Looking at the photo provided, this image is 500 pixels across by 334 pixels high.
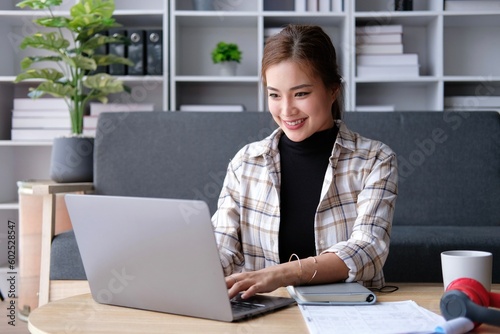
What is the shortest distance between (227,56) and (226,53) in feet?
0.05

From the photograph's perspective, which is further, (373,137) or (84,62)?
(84,62)

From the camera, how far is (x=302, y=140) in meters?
1.57

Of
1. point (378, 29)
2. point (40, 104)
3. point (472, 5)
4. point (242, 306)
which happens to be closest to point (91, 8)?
point (40, 104)

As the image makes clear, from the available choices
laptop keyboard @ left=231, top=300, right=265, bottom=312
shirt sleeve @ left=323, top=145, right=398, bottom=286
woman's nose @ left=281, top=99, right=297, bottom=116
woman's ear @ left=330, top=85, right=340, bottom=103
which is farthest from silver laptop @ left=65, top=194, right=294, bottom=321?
woman's ear @ left=330, top=85, right=340, bottom=103

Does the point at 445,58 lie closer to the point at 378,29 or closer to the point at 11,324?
the point at 378,29

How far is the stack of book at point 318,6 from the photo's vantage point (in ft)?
11.3

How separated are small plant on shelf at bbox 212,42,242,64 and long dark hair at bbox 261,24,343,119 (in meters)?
1.87

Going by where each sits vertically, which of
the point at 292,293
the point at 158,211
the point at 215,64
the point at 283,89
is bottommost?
the point at 292,293

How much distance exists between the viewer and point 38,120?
342 cm

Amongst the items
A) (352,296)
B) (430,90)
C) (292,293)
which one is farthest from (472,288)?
(430,90)

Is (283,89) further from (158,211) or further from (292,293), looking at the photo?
(158,211)

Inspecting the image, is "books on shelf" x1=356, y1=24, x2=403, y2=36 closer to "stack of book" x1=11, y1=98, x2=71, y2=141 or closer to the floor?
"stack of book" x1=11, y1=98, x2=71, y2=141

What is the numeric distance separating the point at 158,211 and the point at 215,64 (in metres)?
2.87

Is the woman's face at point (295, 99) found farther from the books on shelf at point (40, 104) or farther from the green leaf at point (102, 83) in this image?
the books on shelf at point (40, 104)
